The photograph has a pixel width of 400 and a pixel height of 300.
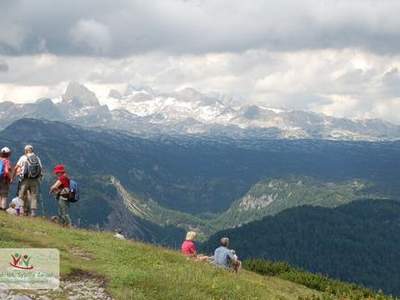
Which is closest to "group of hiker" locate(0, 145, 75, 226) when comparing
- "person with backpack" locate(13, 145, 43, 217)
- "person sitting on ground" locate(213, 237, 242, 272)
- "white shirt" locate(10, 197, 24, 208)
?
"person with backpack" locate(13, 145, 43, 217)

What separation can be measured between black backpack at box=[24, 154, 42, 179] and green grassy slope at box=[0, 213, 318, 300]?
2.65 meters

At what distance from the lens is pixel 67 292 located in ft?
60.6

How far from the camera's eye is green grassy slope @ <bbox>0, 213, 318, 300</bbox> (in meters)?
20.5

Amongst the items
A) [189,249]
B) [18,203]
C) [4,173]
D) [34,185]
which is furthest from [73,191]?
[189,249]

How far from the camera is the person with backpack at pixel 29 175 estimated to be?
100ft

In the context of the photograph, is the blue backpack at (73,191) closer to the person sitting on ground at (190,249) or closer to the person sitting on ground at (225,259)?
the person sitting on ground at (190,249)

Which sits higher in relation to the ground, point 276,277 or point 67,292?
point 67,292

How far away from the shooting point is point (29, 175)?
30.7m

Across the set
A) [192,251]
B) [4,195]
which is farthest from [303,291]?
[4,195]

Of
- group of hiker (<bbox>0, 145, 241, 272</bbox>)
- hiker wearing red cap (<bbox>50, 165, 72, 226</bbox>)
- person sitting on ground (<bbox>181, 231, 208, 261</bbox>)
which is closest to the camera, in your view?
person sitting on ground (<bbox>181, 231, 208, 261</bbox>)

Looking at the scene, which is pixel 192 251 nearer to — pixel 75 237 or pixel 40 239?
pixel 75 237

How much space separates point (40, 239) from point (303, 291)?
47.0 ft

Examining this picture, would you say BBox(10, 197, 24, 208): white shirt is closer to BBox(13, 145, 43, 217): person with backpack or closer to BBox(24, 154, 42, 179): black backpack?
BBox(13, 145, 43, 217): person with backpack

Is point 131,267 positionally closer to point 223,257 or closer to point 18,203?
point 223,257
